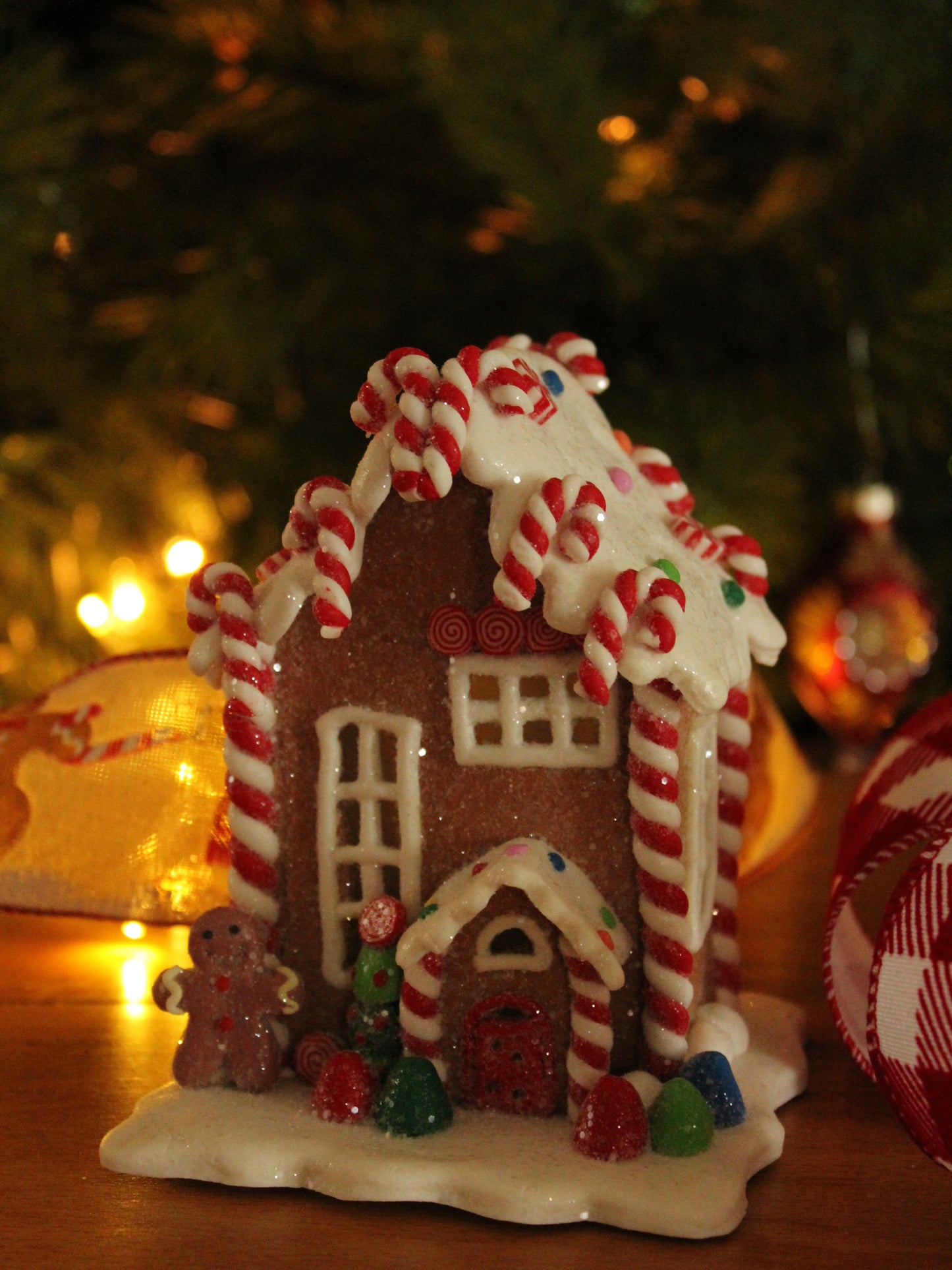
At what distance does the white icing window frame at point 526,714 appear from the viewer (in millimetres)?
899

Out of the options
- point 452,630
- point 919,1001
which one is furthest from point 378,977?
point 919,1001

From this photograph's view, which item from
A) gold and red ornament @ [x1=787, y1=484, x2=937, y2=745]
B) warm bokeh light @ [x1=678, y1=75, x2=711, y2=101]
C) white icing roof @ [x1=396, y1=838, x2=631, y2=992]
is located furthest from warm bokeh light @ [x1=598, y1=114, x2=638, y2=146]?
white icing roof @ [x1=396, y1=838, x2=631, y2=992]

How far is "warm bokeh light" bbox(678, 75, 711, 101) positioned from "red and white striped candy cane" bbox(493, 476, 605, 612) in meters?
0.85

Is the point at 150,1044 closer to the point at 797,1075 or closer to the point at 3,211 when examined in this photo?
the point at 797,1075

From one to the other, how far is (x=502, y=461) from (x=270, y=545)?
2.72 ft

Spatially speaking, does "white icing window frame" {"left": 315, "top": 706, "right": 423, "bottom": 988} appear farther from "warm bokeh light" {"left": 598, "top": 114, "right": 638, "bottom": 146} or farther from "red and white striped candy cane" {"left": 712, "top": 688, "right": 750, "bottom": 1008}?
"warm bokeh light" {"left": 598, "top": 114, "right": 638, "bottom": 146}

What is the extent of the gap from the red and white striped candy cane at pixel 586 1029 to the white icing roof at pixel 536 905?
11 mm

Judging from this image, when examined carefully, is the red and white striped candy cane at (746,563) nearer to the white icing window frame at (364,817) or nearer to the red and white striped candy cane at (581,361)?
the red and white striped candy cane at (581,361)

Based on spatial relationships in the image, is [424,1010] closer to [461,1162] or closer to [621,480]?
[461,1162]

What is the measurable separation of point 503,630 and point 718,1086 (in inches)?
13.1

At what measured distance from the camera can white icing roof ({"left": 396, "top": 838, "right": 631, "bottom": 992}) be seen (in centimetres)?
86

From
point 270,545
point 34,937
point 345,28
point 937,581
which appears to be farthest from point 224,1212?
point 937,581

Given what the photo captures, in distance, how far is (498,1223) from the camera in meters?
0.78

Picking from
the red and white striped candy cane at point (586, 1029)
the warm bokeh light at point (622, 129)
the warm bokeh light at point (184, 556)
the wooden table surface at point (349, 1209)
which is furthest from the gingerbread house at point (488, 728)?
the warm bokeh light at point (622, 129)
